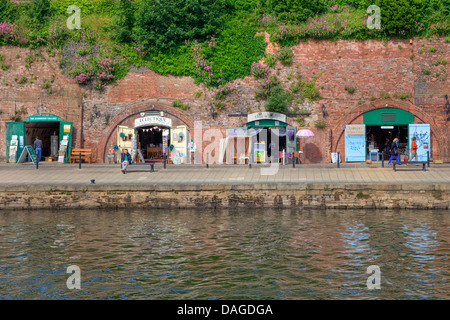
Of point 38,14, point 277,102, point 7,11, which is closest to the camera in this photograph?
point 277,102

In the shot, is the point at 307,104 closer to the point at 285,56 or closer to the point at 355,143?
the point at 285,56

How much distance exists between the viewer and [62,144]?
29625 mm

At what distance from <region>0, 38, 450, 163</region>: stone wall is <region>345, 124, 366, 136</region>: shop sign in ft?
1.26

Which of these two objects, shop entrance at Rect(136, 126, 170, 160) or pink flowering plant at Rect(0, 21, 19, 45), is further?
shop entrance at Rect(136, 126, 170, 160)

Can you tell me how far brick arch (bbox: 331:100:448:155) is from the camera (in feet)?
94.8

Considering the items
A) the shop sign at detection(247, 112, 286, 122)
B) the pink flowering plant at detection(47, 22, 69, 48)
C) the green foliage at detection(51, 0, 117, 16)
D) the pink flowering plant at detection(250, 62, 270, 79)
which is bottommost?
the shop sign at detection(247, 112, 286, 122)

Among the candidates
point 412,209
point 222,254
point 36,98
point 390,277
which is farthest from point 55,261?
point 36,98

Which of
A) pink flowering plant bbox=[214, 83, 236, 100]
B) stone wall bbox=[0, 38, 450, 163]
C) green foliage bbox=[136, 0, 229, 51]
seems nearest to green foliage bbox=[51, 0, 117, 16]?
green foliage bbox=[136, 0, 229, 51]

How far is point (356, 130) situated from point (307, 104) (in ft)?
10.1

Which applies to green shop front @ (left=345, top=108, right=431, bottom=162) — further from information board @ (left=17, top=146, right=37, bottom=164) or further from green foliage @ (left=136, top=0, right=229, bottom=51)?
information board @ (left=17, top=146, right=37, bottom=164)

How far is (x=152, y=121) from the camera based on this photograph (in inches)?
1190

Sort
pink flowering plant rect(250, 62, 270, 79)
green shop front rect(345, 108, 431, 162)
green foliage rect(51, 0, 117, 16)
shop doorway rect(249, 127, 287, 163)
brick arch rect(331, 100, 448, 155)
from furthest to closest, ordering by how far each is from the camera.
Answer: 1. green foliage rect(51, 0, 117, 16)
2. pink flowering plant rect(250, 62, 270, 79)
3. shop doorway rect(249, 127, 287, 163)
4. green shop front rect(345, 108, 431, 162)
5. brick arch rect(331, 100, 448, 155)

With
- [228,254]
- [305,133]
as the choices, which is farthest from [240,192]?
[305,133]

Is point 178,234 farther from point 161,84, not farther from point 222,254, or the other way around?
point 161,84
